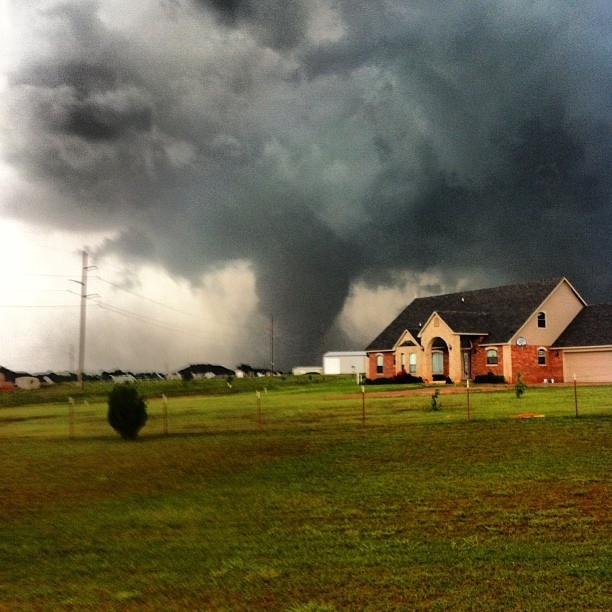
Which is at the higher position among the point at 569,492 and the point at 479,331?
the point at 479,331

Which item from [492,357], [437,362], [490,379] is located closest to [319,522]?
[490,379]

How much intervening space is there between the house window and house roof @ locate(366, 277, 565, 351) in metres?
0.87

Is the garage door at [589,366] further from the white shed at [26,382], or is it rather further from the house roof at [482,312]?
the white shed at [26,382]

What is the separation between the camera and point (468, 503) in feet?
37.0

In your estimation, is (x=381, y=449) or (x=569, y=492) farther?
(x=381, y=449)

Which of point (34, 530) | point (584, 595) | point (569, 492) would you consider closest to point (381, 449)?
point (569, 492)

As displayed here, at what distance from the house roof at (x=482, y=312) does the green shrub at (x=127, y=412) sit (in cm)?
3421

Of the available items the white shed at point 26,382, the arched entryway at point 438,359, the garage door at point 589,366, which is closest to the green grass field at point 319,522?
the garage door at point 589,366

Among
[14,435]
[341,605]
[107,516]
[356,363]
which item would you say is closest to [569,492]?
[341,605]

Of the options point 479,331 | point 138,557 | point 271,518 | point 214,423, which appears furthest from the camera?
point 479,331

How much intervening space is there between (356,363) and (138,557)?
99126mm

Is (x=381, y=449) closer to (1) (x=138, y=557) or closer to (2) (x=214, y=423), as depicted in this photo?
(1) (x=138, y=557)

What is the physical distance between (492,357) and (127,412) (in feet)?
118

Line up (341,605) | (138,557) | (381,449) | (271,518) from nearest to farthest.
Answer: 1. (341,605)
2. (138,557)
3. (271,518)
4. (381,449)
